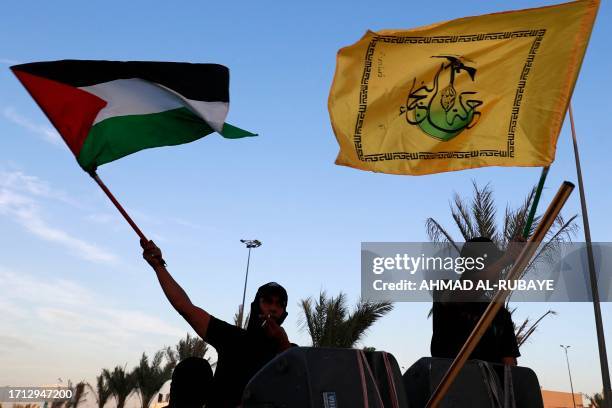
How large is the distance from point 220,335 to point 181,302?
0.27 metres

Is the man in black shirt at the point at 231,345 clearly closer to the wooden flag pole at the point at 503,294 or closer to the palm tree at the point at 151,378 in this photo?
the wooden flag pole at the point at 503,294

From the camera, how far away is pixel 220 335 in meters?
3.26

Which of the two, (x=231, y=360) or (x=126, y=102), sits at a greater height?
(x=126, y=102)

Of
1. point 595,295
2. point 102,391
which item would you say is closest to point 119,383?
point 102,391

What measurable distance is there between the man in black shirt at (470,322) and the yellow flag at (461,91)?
815mm

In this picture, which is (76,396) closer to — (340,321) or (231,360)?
(340,321)

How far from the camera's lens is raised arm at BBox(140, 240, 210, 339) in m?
3.27

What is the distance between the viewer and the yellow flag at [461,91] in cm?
459

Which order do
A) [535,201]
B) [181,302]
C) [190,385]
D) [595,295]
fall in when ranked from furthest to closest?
[595,295] < [535,201] < [181,302] < [190,385]

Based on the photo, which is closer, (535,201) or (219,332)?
(219,332)

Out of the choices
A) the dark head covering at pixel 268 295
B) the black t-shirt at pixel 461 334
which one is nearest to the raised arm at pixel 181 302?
the dark head covering at pixel 268 295

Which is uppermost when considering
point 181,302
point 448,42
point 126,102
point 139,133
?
point 448,42

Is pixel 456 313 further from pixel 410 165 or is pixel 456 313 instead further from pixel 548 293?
pixel 548 293

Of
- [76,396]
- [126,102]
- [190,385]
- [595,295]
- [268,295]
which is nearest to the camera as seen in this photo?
[190,385]
